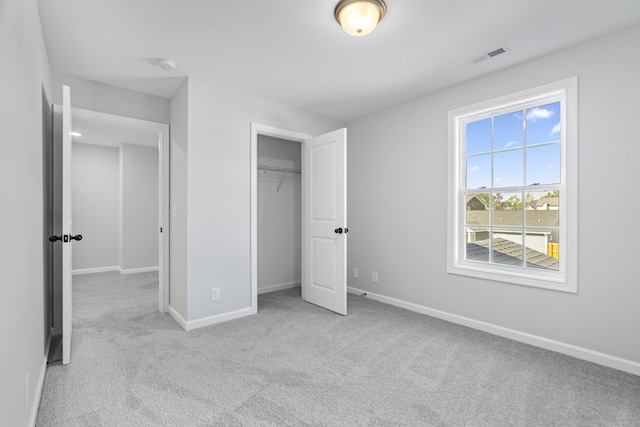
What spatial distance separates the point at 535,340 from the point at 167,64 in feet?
12.9

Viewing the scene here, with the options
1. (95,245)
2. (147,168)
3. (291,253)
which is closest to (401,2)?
(291,253)

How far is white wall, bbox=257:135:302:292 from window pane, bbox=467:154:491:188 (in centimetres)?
246

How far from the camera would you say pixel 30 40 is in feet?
5.77

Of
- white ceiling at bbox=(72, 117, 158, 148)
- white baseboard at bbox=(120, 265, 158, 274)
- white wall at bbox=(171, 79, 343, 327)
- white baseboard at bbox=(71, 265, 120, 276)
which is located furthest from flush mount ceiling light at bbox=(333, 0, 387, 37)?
white baseboard at bbox=(71, 265, 120, 276)

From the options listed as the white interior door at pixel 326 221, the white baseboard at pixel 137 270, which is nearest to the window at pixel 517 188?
the white interior door at pixel 326 221

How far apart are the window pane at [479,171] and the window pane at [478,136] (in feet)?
0.24

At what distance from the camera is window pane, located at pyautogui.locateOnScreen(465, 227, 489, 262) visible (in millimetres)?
3068

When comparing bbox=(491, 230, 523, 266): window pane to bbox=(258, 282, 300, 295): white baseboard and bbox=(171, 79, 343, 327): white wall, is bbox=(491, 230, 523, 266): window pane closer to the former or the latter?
bbox=(171, 79, 343, 327): white wall

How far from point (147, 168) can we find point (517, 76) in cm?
609

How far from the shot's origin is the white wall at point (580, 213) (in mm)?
2219

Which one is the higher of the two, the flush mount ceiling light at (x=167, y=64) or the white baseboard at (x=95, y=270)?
the flush mount ceiling light at (x=167, y=64)

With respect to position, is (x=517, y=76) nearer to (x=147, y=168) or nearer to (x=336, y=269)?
(x=336, y=269)

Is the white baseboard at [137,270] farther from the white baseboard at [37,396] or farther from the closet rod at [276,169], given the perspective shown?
the white baseboard at [37,396]

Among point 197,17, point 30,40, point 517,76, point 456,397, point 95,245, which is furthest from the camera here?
point 95,245
